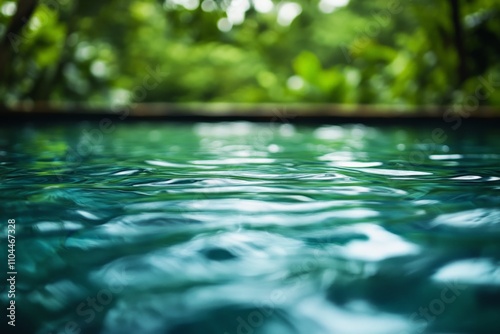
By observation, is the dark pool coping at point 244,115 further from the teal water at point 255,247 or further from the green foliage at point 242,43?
the teal water at point 255,247

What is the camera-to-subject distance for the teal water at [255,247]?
121 centimetres

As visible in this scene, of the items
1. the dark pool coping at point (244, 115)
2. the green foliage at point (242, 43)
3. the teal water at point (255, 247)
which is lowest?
the dark pool coping at point (244, 115)

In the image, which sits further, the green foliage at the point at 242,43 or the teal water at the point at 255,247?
the green foliage at the point at 242,43

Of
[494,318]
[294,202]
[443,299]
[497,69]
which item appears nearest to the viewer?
[494,318]

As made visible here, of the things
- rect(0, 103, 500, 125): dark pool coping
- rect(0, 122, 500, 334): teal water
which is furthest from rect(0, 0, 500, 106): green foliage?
rect(0, 122, 500, 334): teal water

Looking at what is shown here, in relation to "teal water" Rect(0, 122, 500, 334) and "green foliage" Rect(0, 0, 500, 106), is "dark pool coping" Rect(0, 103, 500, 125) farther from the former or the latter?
"teal water" Rect(0, 122, 500, 334)

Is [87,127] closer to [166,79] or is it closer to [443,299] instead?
[443,299]

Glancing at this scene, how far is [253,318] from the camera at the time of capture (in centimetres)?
120

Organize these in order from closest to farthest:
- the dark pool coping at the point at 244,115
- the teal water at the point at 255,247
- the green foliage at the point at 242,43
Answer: the teal water at the point at 255,247 → the dark pool coping at the point at 244,115 → the green foliage at the point at 242,43

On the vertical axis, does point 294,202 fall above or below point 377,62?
below

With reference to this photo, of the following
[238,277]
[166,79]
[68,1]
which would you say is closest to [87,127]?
[68,1]

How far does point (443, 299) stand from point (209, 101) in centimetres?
1413

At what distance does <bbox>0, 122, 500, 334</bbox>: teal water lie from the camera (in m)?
1.21

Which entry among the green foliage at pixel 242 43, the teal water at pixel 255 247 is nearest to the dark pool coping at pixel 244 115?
the green foliage at pixel 242 43
